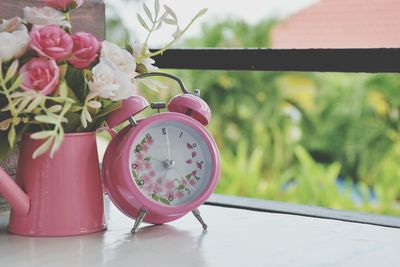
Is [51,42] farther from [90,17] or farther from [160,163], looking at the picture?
[90,17]

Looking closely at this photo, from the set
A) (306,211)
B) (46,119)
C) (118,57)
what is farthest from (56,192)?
(306,211)

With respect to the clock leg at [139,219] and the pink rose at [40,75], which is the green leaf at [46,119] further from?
the clock leg at [139,219]

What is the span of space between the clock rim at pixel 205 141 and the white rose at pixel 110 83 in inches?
3.1

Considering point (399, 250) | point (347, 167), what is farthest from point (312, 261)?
point (347, 167)

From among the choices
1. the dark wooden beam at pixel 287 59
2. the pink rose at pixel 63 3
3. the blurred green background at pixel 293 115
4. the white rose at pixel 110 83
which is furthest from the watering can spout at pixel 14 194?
the blurred green background at pixel 293 115

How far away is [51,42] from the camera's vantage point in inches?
53.2

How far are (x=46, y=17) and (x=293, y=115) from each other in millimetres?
5025

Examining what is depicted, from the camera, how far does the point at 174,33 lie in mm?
1480

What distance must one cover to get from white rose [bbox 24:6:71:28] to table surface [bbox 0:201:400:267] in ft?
1.35

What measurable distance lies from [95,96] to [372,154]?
4863 millimetres

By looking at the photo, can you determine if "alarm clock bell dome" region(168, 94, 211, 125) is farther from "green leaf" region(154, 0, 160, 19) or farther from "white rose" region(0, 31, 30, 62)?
"white rose" region(0, 31, 30, 62)

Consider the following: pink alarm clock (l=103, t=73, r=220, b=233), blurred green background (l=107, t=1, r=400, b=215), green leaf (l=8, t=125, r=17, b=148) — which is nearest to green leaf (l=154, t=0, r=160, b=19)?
pink alarm clock (l=103, t=73, r=220, b=233)

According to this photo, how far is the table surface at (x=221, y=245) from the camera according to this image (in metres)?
1.25

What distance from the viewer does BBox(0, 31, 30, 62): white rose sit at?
1.35 m
